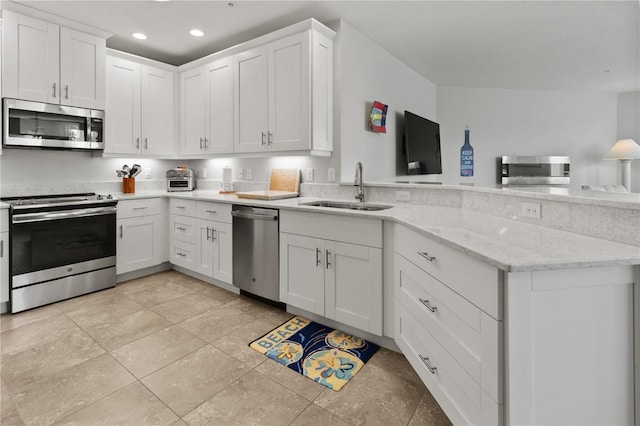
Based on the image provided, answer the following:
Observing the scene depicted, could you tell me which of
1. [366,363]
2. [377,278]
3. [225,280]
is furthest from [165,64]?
[366,363]

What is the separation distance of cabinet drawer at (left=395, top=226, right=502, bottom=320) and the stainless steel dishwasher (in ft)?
4.04

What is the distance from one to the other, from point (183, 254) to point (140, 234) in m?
0.49

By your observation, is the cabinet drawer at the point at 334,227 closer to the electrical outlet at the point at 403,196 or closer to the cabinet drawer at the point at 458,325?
the cabinet drawer at the point at 458,325

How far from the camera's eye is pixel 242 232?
293cm

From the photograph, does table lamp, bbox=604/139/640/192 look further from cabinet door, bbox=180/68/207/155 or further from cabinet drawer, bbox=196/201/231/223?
cabinet door, bbox=180/68/207/155

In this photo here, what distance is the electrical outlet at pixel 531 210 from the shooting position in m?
1.67

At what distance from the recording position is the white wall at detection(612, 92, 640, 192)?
221 inches

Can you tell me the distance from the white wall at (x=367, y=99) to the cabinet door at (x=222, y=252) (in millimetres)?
1220

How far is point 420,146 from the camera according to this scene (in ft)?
14.2

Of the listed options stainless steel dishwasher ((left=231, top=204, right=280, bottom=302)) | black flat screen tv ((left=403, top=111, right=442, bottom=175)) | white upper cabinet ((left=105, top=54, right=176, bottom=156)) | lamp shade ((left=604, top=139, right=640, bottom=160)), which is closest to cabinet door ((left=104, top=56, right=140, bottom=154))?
white upper cabinet ((left=105, top=54, right=176, bottom=156))

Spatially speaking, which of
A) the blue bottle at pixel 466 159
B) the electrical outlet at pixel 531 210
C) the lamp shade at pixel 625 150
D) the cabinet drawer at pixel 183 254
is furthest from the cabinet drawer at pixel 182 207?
the lamp shade at pixel 625 150

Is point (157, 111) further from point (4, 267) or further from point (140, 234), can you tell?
point (4, 267)

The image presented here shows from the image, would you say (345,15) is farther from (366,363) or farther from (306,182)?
(366,363)

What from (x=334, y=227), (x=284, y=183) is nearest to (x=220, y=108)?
(x=284, y=183)
